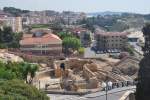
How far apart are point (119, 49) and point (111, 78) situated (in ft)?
141

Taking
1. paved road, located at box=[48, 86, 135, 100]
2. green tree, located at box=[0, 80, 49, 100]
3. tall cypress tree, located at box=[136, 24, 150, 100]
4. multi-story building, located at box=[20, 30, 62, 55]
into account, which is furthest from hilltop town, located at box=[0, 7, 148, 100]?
tall cypress tree, located at box=[136, 24, 150, 100]

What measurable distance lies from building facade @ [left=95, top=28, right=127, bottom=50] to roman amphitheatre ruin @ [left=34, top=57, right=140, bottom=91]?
27.9 metres

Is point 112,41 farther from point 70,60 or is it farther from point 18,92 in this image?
point 18,92

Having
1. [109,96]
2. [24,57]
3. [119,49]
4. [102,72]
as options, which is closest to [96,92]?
[109,96]

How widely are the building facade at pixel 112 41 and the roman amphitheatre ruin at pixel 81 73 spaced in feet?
91.5

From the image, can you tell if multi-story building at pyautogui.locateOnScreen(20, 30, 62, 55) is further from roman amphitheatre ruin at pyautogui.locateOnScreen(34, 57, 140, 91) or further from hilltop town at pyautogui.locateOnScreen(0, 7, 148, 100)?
roman amphitheatre ruin at pyautogui.locateOnScreen(34, 57, 140, 91)

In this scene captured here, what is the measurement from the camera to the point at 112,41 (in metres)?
84.2

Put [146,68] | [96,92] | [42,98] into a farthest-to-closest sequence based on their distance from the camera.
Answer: [96,92], [42,98], [146,68]

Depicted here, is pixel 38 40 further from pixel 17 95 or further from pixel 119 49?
pixel 17 95

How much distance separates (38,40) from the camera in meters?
64.6

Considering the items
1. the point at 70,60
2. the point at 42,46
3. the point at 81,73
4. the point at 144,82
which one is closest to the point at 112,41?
the point at 42,46

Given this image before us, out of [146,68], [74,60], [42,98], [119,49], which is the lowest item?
[119,49]

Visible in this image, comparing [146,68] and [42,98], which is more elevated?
[146,68]

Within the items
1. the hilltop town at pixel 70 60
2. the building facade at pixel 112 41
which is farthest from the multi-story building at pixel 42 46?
the building facade at pixel 112 41
